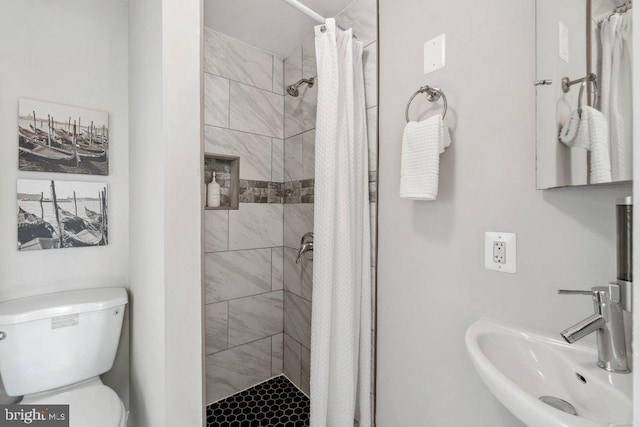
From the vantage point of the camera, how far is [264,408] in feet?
5.73

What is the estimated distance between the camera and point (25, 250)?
133 centimetres

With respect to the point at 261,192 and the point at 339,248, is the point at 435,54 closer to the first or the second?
the point at 339,248

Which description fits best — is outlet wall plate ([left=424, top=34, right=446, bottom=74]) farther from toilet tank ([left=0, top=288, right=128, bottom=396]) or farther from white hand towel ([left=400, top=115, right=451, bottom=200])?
toilet tank ([left=0, top=288, right=128, bottom=396])

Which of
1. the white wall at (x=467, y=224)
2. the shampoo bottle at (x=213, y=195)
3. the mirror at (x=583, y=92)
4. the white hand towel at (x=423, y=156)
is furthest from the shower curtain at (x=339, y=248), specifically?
the shampoo bottle at (x=213, y=195)

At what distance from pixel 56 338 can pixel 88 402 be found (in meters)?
0.30

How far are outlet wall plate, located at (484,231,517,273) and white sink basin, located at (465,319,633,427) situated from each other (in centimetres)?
18

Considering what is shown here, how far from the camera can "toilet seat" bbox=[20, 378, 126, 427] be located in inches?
42.1

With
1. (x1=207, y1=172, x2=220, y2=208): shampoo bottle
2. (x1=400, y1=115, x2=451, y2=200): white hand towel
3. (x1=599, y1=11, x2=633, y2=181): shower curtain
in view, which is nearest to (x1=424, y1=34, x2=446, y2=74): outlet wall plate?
(x1=400, y1=115, x2=451, y2=200): white hand towel

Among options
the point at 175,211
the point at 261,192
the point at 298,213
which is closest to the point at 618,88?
the point at 175,211

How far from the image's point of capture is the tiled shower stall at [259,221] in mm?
1788

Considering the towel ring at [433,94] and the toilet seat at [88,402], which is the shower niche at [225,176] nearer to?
the toilet seat at [88,402]

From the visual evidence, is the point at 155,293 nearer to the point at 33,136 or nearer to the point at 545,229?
the point at 33,136

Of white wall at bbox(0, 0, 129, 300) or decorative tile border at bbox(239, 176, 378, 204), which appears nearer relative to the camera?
white wall at bbox(0, 0, 129, 300)

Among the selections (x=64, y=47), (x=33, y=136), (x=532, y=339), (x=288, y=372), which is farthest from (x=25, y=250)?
(x=532, y=339)
